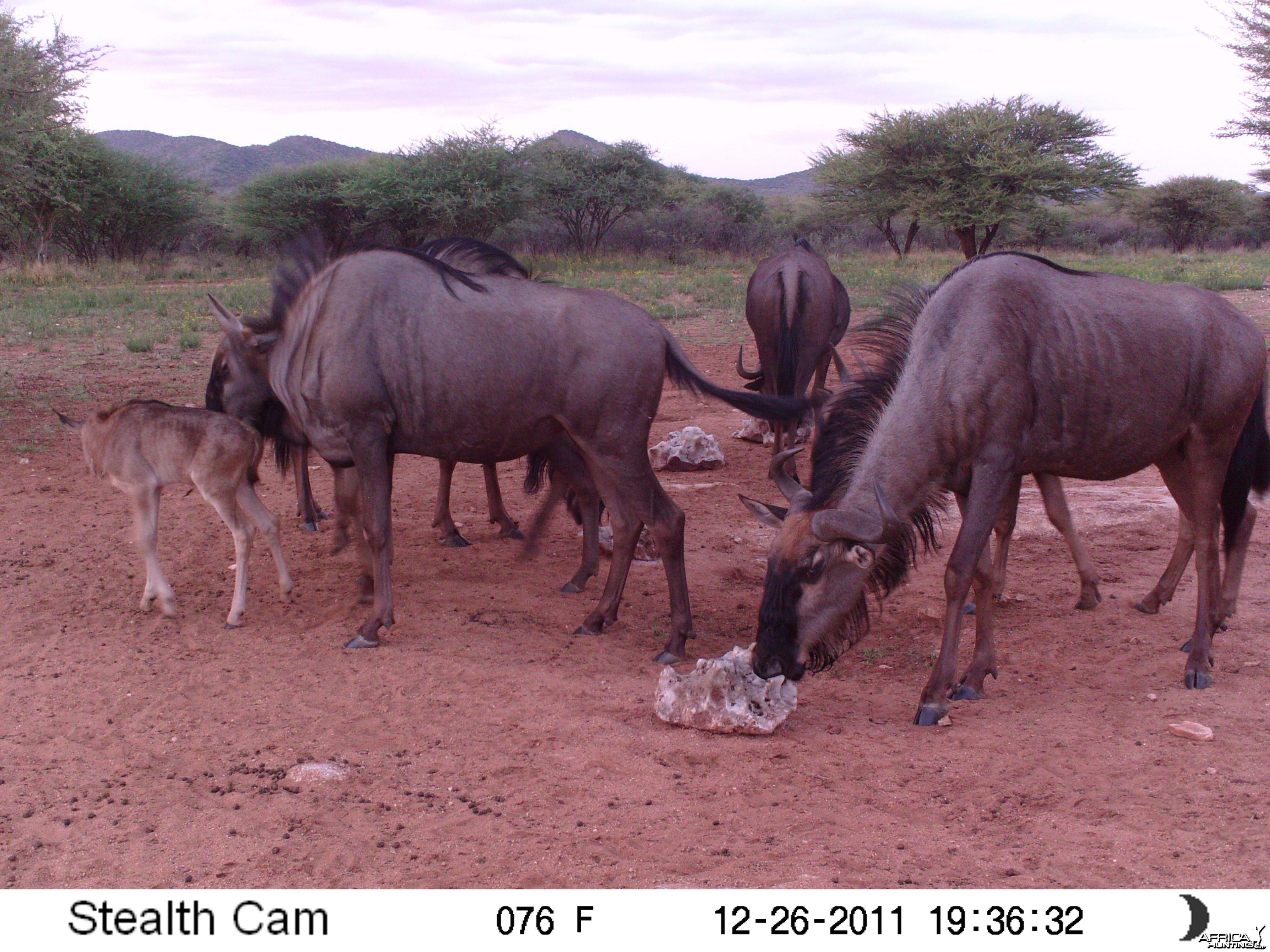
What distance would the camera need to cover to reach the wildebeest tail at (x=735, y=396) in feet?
18.0

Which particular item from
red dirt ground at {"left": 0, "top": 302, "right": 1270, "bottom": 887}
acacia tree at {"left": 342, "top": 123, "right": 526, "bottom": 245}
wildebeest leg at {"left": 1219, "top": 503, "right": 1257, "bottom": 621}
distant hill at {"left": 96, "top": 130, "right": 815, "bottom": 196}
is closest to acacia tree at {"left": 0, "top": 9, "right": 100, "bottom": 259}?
red dirt ground at {"left": 0, "top": 302, "right": 1270, "bottom": 887}

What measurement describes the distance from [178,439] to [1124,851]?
15.7 ft

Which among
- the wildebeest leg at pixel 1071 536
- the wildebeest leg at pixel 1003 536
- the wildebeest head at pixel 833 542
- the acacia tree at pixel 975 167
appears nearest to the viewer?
the wildebeest head at pixel 833 542

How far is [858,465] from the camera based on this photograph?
4.46 m

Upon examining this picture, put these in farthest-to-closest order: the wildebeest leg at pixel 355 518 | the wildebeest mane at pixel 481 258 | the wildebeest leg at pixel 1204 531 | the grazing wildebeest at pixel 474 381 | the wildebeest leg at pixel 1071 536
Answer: the wildebeest mane at pixel 481 258, the wildebeest leg at pixel 1071 536, the wildebeest leg at pixel 355 518, the grazing wildebeest at pixel 474 381, the wildebeest leg at pixel 1204 531

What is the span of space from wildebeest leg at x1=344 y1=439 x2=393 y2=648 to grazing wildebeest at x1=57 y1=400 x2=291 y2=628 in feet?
2.26

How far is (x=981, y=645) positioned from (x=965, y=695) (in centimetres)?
27

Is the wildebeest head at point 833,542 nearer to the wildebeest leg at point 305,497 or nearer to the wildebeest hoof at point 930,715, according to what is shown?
the wildebeest hoof at point 930,715

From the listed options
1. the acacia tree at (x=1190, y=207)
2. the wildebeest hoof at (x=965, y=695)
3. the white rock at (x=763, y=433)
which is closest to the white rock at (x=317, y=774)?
the wildebeest hoof at (x=965, y=695)

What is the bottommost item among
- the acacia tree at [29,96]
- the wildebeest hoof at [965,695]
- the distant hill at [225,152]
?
the wildebeest hoof at [965,695]

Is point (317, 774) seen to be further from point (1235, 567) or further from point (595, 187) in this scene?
point (595, 187)

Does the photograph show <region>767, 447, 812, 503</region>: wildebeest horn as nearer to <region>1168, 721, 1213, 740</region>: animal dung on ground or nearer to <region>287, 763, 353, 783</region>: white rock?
<region>1168, 721, 1213, 740</region>: animal dung on ground

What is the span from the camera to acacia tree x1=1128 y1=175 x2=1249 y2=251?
4366 cm

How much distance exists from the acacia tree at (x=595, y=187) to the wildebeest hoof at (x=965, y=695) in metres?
34.9
